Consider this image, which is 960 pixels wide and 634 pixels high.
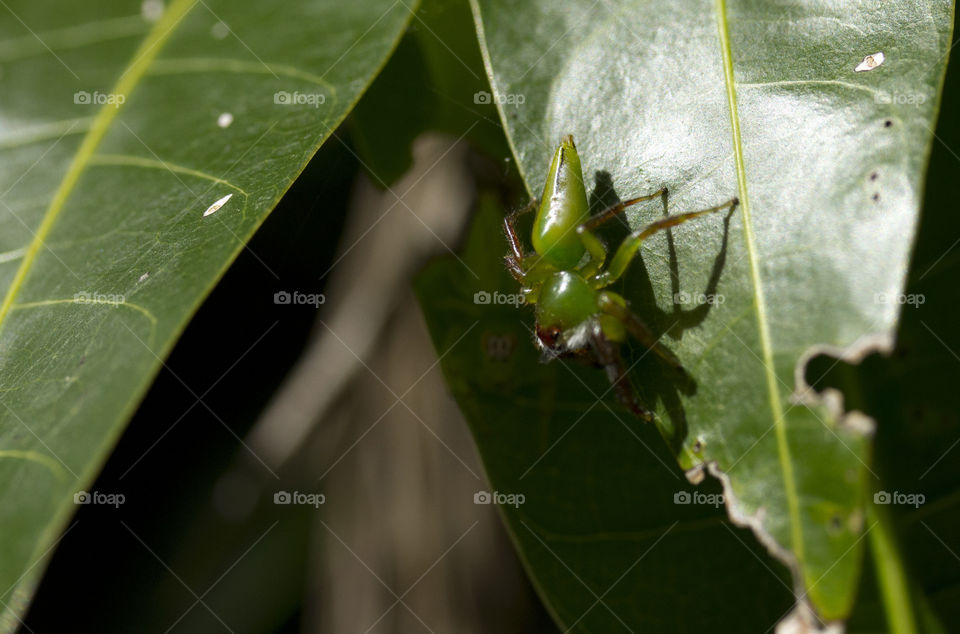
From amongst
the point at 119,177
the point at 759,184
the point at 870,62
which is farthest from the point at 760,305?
the point at 119,177

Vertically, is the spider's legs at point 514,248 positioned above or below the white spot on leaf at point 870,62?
below

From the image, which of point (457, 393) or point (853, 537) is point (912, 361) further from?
point (457, 393)

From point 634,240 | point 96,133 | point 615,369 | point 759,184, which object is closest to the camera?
point 759,184

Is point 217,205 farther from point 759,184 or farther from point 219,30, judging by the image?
point 759,184

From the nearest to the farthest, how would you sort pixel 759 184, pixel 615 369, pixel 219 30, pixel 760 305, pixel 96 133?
pixel 760 305
pixel 759 184
pixel 615 369
pixel 96 133
pixel 219 30

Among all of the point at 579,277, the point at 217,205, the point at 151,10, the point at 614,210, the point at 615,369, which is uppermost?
the point at 151,10

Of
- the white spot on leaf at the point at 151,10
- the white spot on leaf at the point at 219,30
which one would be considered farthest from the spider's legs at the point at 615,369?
the white spot on leaf at the point at 151,10

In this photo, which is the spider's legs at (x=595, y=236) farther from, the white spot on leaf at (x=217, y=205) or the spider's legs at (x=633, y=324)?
the white spot on leaf at (x=217, y=205)
